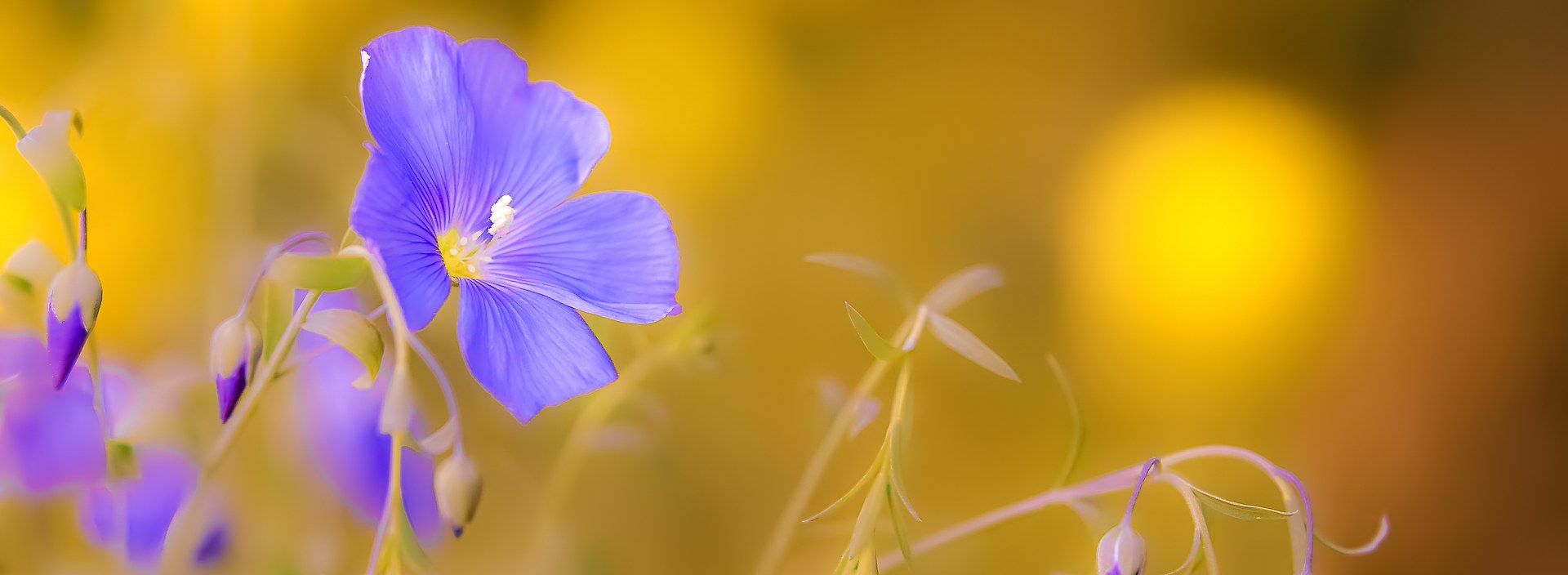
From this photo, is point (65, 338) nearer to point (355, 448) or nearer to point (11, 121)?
point (11, 121)

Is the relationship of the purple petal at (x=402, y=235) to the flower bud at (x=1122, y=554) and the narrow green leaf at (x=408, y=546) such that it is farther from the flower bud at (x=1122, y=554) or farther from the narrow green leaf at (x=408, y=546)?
the flower bud at (x=1122, y=554)

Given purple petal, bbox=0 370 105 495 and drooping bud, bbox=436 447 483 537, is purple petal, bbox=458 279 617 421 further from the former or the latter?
purple petal, bbox=0 370 105 495

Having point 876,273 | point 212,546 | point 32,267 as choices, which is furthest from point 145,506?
point 876,273

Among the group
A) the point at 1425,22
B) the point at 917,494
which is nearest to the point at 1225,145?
the point at 1425,22

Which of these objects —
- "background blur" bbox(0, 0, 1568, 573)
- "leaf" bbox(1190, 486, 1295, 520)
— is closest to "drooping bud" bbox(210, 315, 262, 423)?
"leaf" bbox(1190, 486, 1295, 520)

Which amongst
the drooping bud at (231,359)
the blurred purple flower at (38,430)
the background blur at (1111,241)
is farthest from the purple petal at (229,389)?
the background blur at (1111,241)

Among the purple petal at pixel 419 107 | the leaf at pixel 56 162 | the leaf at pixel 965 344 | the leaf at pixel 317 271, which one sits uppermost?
the purple petal at pixel 419 107
